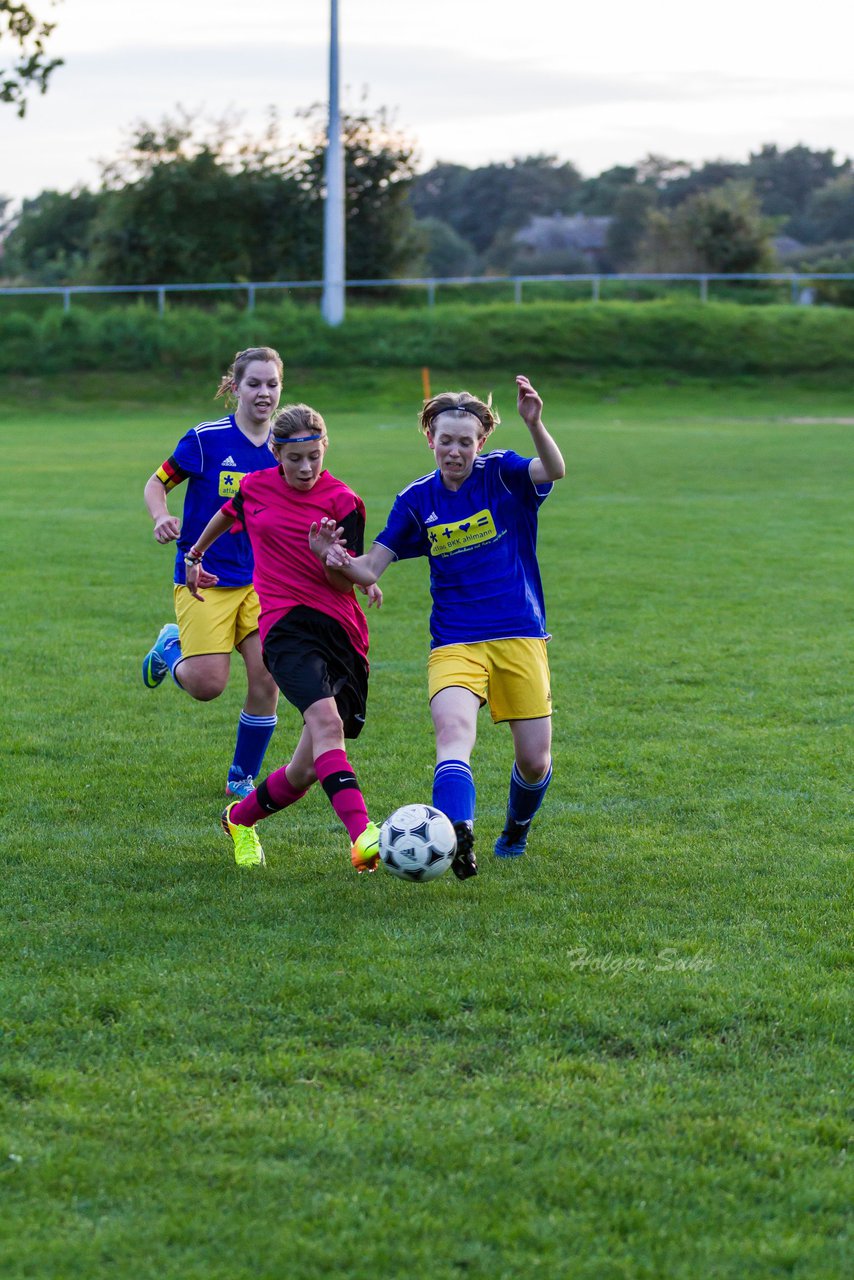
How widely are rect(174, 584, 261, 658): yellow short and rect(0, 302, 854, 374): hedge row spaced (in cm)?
2982

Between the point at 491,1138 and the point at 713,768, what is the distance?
3735 mm

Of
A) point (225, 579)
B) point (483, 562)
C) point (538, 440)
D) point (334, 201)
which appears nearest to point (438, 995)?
point (483, 562)

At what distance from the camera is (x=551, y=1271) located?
112 inches

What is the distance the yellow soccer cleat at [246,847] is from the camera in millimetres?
5430

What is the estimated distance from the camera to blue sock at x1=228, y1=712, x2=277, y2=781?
21.3 ft

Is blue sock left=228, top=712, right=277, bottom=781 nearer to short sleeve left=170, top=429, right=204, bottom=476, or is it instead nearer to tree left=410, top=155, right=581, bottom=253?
short sleeve left=170, top=429, right=204, bottom=476

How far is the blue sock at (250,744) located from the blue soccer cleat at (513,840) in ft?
4.40

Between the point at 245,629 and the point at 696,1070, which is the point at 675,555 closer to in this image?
the point at 245,629

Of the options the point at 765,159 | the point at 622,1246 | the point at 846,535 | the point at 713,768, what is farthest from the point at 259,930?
the point at 765,159

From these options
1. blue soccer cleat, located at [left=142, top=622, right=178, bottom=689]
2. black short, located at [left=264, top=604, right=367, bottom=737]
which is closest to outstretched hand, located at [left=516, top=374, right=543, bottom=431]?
black short, located at [left=264, top=604, right=367, bottom=737]

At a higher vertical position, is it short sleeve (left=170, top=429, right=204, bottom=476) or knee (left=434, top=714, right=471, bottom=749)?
short sleeve (left=170, top=429, right=204, bottom=476)

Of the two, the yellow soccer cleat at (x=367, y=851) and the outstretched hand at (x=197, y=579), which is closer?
the yellow soccer cleat at (x=367, y=851)

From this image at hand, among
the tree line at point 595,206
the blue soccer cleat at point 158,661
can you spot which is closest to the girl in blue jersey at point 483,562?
the blue soccer cleat at point 158,661

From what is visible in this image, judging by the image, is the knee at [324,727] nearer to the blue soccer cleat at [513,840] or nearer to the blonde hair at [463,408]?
the blue soccer cleat at [513,840]
